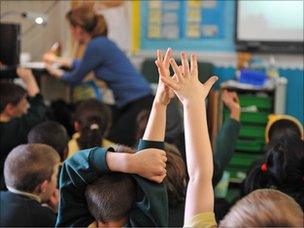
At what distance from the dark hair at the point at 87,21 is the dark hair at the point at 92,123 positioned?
0.57 metres

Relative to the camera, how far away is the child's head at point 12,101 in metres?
2.02

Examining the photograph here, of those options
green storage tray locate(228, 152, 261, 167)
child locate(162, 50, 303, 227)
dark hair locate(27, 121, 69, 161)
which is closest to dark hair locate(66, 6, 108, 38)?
dark hair locate(27, 121, 69, 161)

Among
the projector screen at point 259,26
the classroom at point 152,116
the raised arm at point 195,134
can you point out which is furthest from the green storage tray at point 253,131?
the raised arm at point 195,134

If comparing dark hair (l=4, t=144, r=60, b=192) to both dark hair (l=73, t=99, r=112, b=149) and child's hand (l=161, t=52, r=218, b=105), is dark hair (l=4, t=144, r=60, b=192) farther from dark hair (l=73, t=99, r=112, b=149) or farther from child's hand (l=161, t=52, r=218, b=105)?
child's hand (l=161, t=52, r=218, b=105)

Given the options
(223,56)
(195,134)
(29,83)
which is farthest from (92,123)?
(223,56)

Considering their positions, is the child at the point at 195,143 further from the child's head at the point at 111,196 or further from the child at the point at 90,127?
the child at the point at 90,127

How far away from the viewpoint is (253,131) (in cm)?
297

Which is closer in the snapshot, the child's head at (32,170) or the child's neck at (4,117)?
the child's head at (32,170)

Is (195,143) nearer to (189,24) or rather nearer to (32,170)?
(32,170)

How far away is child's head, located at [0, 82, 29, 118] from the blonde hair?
153cm

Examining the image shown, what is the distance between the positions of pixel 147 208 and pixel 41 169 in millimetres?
506

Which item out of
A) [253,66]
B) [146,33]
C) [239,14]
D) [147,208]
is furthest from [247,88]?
[147,208]

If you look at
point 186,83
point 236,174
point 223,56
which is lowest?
point 236,174

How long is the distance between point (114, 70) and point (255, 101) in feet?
3.14
